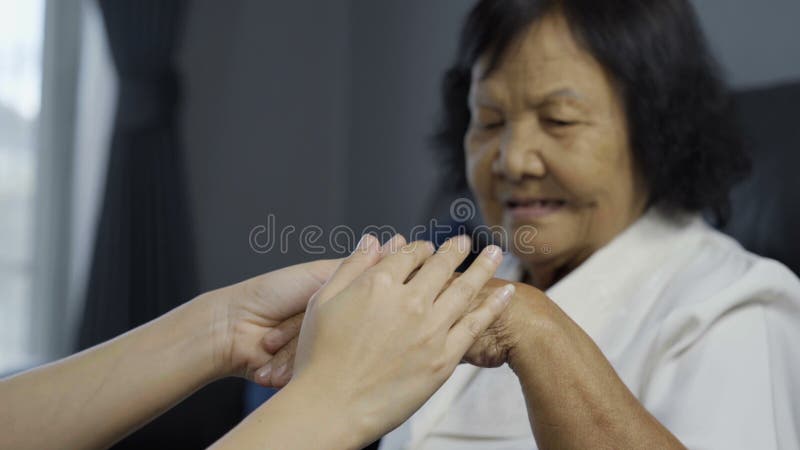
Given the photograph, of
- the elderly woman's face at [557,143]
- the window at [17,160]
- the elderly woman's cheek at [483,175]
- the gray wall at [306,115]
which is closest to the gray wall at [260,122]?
the gray wall at [306,115]

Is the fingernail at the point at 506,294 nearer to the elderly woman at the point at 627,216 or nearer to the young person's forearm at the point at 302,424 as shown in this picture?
the elderly woman at the point at 627,216

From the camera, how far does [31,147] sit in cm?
251

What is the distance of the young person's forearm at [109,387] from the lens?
37.1 inches

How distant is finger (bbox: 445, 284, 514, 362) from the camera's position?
807 millimetres

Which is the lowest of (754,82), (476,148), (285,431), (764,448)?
(764,448)

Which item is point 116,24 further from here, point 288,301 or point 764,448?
point 764,448

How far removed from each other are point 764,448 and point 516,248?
56 centimetres

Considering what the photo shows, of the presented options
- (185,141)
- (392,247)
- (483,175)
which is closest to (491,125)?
(483,175)

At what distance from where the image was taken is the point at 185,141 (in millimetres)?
2791

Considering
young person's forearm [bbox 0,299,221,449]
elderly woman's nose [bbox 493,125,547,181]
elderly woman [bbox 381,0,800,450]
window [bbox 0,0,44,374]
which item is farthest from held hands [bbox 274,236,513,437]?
window [bbox 0,0,44,374]

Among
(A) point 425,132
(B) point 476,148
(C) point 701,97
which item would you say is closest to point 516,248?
(B) point 476,148

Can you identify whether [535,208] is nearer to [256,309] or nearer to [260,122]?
→ [256,309]

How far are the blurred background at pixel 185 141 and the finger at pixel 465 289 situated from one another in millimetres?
1600

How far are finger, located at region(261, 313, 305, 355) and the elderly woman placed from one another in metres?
0.27
